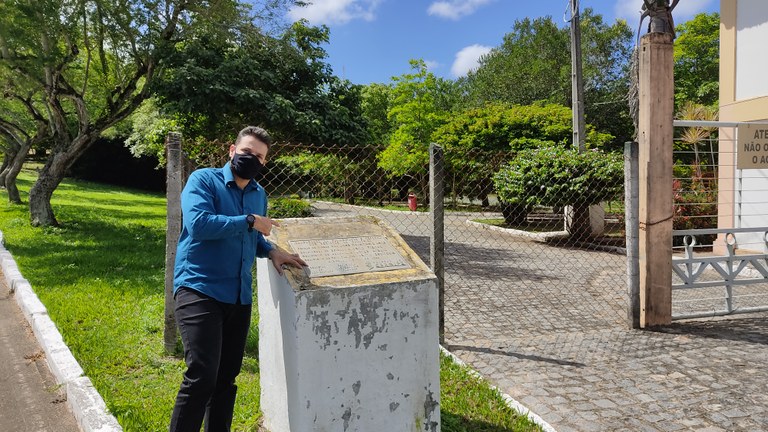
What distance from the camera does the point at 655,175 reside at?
18.1ft

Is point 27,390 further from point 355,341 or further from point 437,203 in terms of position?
point 437,203

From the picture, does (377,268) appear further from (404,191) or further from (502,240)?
(404,191)

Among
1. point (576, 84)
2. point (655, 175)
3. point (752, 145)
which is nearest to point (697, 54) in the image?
point (576, 84)

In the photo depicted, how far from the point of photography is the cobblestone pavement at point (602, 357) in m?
3.78

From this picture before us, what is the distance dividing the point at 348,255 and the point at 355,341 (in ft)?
1.66

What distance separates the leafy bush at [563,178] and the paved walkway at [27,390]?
8707 mm

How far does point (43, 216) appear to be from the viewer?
12586 mm

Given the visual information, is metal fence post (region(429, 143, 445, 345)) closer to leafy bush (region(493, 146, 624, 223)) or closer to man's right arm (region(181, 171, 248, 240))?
man's right arm (region(181, 171, 248, 240))

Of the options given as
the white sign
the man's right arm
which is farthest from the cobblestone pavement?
the man's right arm

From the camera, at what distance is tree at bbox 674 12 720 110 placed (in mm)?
28984

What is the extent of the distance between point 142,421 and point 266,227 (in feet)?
5.83

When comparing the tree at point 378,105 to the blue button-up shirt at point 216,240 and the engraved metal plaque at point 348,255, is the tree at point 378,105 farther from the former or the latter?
the blue button-up shirt at point 216,240

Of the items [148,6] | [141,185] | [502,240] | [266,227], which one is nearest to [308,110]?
[148,6]

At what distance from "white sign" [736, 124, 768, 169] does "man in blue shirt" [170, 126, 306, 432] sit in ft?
18.0
